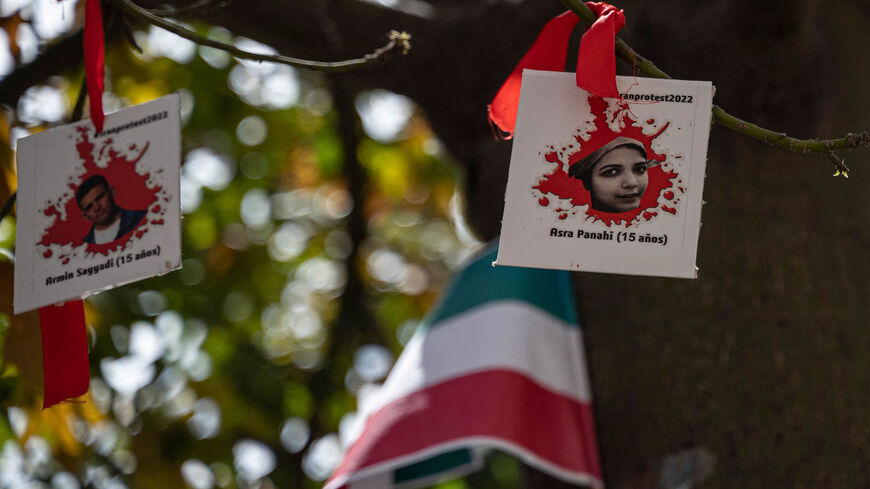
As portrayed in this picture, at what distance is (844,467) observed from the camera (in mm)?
1443

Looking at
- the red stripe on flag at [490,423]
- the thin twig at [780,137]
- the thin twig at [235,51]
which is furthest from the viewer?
the red stripe on flag at [490,423]

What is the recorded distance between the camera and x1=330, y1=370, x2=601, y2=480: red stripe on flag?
1666 mm

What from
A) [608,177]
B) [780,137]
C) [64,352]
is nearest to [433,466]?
[64,352]

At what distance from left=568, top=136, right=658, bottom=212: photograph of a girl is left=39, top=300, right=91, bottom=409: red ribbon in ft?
2.27

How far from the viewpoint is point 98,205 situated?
1239mm

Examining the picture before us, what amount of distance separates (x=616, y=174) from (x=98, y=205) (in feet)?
2.06

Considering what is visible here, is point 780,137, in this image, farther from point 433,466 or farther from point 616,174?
point 433,466

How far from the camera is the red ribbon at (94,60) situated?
1.24 metres

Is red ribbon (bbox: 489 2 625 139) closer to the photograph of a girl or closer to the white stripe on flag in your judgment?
the photograph of a girl

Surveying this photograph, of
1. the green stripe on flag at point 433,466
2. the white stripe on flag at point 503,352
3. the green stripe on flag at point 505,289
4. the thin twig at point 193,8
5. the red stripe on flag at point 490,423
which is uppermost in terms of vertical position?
the thin twig at point 193,8

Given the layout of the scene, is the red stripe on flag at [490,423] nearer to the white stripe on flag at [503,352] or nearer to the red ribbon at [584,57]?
the white stripe on flag at [503,352]

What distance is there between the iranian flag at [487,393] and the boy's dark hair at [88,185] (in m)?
0.67

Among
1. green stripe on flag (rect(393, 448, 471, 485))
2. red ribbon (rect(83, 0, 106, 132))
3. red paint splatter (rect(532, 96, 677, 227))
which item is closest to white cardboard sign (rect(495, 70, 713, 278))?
red paint splatter (rect(532, 96, 677, 227))

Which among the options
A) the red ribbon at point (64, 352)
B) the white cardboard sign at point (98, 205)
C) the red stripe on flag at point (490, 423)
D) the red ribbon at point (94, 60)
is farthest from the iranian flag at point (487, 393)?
the red ribbon at point (94, 60)
